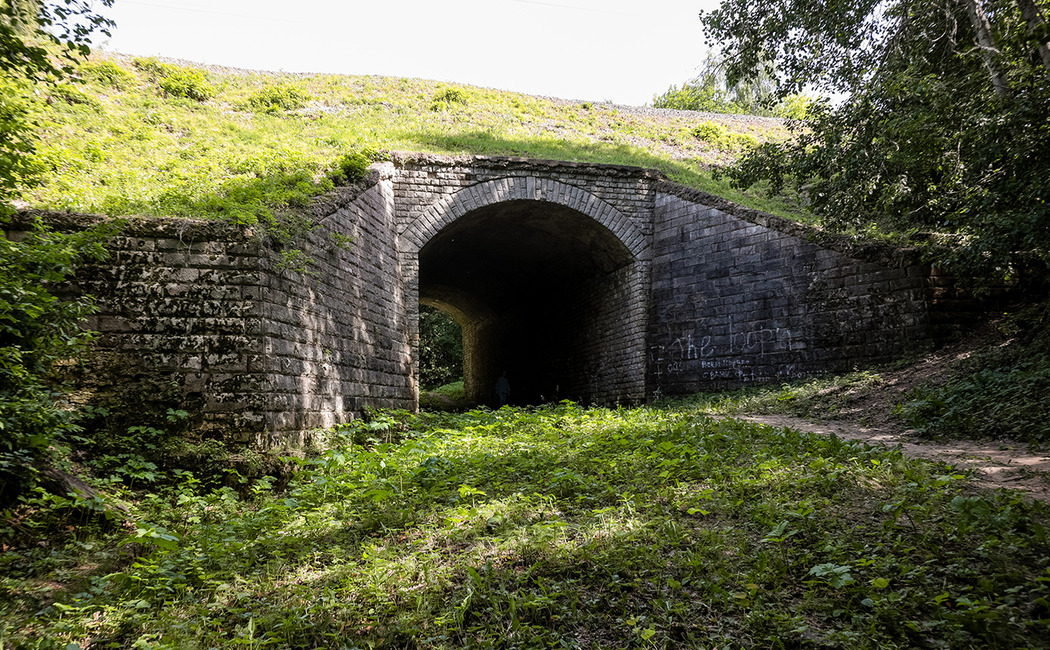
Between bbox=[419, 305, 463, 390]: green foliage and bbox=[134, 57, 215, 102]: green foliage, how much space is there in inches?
681

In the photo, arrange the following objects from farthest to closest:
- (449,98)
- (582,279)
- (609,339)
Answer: (449,98) → (582,279) → (609,339)

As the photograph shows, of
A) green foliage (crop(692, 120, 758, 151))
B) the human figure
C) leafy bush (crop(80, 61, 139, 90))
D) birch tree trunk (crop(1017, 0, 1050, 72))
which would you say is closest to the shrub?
leafy bush (crop(80, 61, 139, 90))

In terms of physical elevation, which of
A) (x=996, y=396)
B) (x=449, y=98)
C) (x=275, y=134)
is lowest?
(x=996, y=396)

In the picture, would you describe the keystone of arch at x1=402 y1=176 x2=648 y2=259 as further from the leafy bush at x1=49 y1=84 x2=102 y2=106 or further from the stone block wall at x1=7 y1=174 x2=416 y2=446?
the leafy bush at x1=49 y1=84 x2=102 y2=106

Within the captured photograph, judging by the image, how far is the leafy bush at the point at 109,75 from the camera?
12.5 meters

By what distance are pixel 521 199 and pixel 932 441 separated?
8.90 m

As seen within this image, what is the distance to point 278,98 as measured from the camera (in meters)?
14.9

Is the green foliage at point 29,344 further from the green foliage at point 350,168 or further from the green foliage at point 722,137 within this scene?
the green foliage at point 722,137

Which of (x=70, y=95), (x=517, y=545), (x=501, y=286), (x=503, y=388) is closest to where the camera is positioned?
(x=517, y=545)

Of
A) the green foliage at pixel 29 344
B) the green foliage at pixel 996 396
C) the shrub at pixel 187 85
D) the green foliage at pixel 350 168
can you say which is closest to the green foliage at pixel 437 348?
the shrub at pixel 187 85

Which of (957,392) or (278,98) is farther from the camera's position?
(278,98)

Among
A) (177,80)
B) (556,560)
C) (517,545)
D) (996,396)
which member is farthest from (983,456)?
(177,80)

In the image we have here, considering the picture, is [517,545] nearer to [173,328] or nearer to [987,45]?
[173,328]

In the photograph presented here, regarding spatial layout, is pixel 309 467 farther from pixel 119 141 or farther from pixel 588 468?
pixel 119 141
